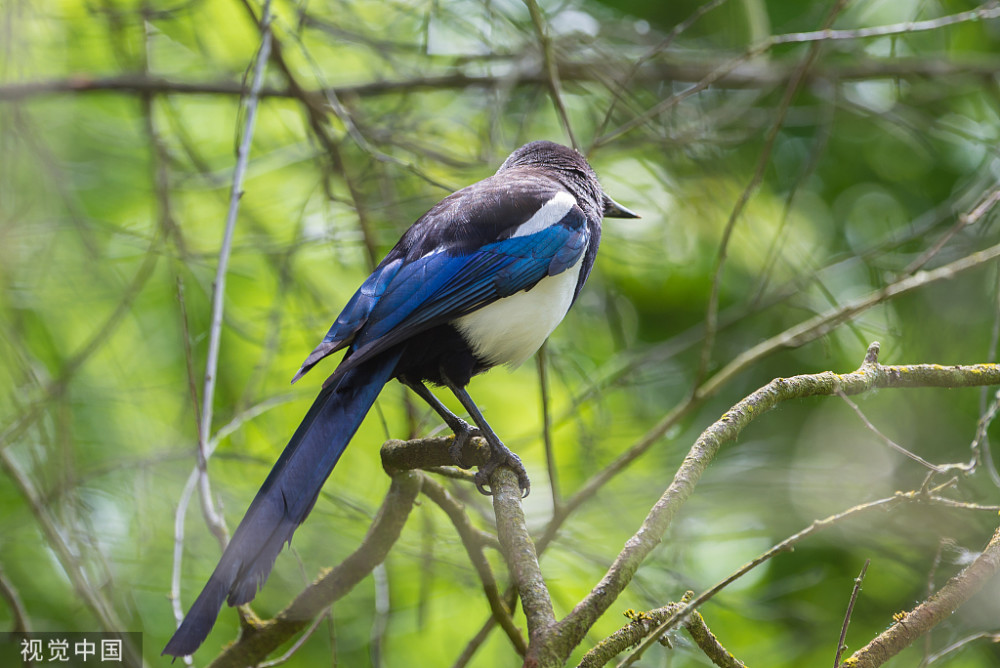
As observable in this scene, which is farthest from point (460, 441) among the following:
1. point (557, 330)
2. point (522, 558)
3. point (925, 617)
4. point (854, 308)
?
point (557, 330)

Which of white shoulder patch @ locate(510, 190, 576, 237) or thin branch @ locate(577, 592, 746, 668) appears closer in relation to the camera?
thin branch @ locate(577, 592, 746, 668)

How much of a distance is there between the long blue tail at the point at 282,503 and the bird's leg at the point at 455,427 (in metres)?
0.28

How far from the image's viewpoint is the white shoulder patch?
2912 mm

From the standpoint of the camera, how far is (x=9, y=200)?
11.2ft

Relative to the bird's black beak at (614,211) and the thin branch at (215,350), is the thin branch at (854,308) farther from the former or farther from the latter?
the thin branch at (215,350)

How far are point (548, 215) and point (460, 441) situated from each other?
836 mm

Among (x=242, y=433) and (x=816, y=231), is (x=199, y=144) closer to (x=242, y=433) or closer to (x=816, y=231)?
(x=242, y=433)

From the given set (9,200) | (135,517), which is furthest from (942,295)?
(9,200)

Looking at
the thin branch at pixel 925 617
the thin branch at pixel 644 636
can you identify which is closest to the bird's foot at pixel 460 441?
the thin branch at pixel 644 636

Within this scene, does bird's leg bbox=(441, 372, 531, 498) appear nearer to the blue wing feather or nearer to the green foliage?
the blue wing feather

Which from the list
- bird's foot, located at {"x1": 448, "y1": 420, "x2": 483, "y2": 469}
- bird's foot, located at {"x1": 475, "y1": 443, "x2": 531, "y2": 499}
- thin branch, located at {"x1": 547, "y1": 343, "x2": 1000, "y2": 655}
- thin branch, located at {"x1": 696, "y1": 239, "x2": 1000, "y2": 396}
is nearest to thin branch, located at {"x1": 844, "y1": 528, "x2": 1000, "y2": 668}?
thin branch, located at {"x1": 547, "y1": 343, "x2": 1000, "y2": 655}

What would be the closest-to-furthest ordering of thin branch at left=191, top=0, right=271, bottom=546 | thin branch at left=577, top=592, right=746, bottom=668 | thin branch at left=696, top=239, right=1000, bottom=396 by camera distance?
thin branch at left=577, top=592, right=746, bottom=668, thin branch at left=191, top=0, right=271, bottom=546, thin branch at left=696, top=239, right=1000, bottom=396

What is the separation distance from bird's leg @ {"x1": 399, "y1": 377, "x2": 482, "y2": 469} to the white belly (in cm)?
21

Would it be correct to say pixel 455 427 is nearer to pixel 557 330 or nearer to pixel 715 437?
pixel 715 437
